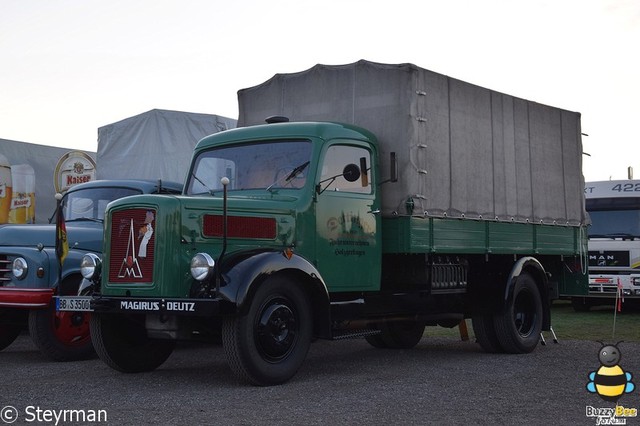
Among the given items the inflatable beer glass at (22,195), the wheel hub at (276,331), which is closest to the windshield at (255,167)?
the wheel hub at (276,331)

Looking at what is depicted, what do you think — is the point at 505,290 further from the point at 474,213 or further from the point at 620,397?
the point at 620,397

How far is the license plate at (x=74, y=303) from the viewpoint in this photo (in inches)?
318

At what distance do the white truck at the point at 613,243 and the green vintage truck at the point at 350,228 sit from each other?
5.69m

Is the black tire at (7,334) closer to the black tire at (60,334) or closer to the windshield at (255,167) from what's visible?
the black tire at (60,334)

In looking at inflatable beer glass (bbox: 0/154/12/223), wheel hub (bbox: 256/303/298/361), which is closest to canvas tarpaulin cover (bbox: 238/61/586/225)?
wheel hub (bbox: 256/303/298/361)

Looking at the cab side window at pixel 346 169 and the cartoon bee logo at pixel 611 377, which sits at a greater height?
the cab side window at pixel 346 169

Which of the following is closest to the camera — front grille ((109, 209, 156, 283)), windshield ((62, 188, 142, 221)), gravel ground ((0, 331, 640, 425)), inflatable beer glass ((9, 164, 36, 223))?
gravel ground ((0, 331, 640, 425))

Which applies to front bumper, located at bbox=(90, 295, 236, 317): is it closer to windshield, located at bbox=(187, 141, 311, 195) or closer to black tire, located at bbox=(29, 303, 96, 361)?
windshield, located at bbox=(187, 141, 311, 195)

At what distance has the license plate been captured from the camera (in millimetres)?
8086

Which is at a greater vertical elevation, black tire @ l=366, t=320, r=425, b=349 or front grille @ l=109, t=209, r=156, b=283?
front grille @ l=109, t=209, r=156, b=283

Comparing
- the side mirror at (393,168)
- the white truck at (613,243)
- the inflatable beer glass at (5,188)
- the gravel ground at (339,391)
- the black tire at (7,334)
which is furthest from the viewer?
the inflatable beer glass at (5,188)

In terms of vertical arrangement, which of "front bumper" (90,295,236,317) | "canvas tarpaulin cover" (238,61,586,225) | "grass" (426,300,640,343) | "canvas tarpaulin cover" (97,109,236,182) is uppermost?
"canvas tarpaulin cover" (97,109,236,182)

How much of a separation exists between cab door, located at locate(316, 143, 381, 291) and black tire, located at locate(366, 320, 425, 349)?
2356mm

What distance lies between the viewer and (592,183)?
1891cm
